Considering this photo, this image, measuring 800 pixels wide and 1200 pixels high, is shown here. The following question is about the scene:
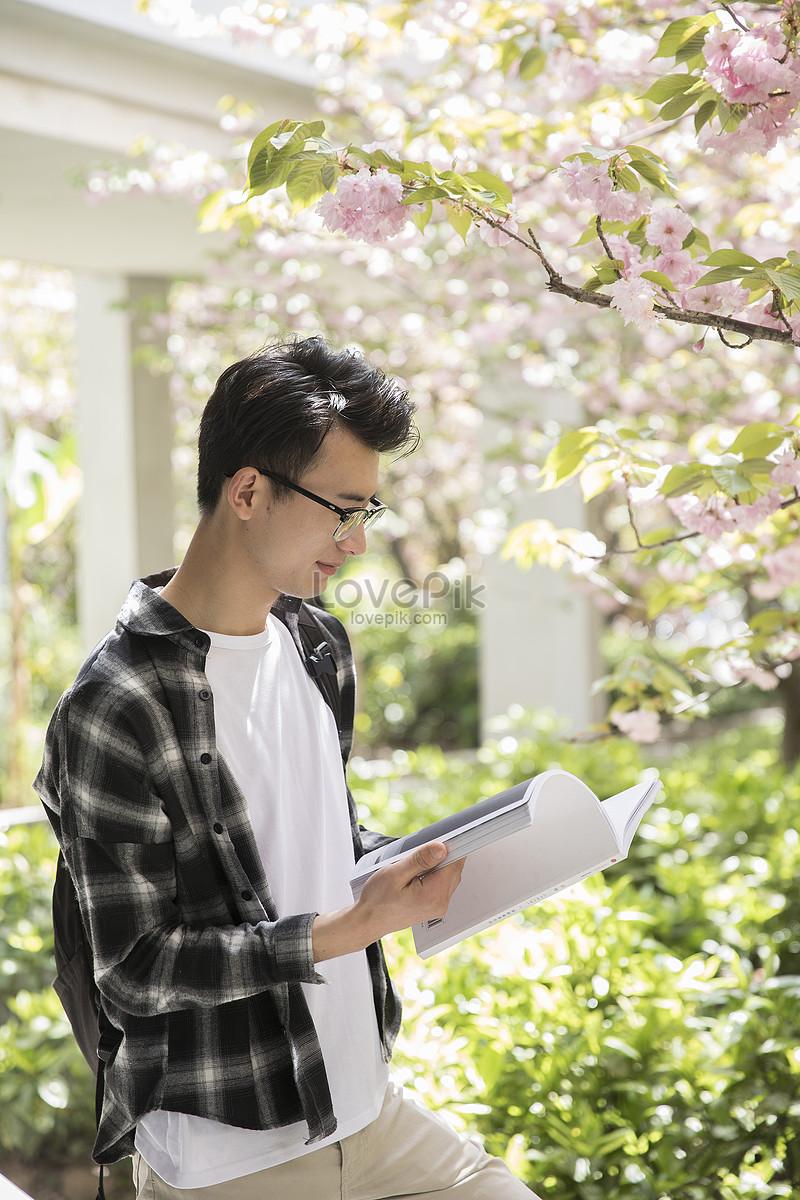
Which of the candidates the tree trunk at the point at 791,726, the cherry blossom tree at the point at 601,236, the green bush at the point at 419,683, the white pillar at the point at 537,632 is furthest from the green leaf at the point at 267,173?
the green bush at the point at 419,683

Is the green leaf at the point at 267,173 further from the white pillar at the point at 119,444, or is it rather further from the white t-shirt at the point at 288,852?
the white pillar at the point at 119,444

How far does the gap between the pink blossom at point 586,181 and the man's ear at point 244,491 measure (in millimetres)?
618

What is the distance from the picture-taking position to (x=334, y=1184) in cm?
141

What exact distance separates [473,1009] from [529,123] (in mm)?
2220

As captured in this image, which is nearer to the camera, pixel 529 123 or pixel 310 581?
pixel 310 581

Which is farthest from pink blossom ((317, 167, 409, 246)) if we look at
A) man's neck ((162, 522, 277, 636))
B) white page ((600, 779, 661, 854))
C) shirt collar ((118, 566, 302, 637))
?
white page ((600, 779, 661, 854))

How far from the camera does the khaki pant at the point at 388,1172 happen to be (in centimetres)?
137

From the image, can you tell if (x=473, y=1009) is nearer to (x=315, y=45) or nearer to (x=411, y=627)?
(x=315, y=45)

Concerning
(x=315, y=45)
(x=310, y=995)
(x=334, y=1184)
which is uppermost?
(x=315, y=45)

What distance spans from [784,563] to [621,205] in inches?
49.0

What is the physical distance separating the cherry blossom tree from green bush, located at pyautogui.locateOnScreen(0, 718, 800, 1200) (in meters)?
0.72

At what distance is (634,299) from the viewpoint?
4.79 ft

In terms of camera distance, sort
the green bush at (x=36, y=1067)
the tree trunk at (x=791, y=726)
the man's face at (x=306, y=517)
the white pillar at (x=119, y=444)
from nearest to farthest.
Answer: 1. the man's face at (x=306, y=517)
2. the green bush at (x=36, y=1067)
3. the tree trunk at (x=791, y=726)
4. the white pillar at (x=119, y=444)

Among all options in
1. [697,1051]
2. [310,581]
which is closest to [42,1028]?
[697,1051]
